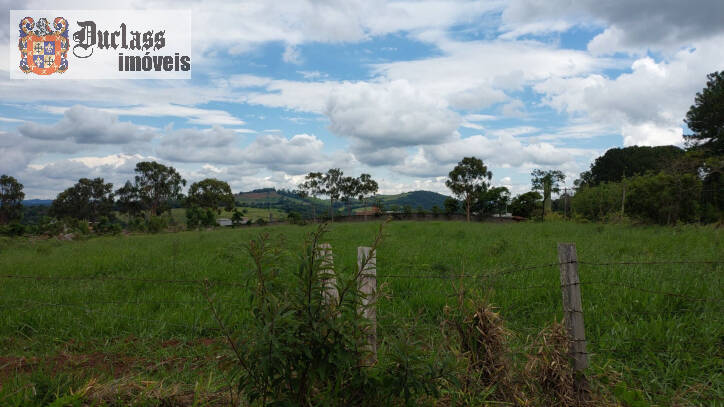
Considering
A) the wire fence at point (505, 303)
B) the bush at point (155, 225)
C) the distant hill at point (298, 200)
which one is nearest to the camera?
the wire fence at point (505, 303)

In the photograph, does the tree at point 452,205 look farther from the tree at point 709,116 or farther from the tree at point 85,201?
the tree at point 85,201

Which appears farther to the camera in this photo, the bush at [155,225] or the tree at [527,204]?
the tree at [527,204]

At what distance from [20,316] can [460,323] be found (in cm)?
587

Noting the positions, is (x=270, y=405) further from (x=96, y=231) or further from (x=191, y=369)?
(x=96, y=231)

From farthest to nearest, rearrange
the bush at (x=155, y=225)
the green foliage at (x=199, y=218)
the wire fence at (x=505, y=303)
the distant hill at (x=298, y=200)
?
the distant hill at (x=298, y=200), the green foliage at (x=199, y=218), the bush at (x=155, y=225), the wire fence at (x=505, y=303)

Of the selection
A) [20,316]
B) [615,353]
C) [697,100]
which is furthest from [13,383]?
[697,100]

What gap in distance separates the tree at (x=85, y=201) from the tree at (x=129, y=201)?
1.87 metres

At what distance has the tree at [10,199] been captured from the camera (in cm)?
4862

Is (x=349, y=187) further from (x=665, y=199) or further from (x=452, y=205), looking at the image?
(x=665, y=199)

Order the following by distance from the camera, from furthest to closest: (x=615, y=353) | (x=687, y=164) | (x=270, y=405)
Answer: (x=687, y=164), (x=615, y=353), (x=270, y=405)

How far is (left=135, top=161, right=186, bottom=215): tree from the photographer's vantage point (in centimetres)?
6116

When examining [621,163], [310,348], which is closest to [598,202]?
[310,348]

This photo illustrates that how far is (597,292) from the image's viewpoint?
5246 millimetres

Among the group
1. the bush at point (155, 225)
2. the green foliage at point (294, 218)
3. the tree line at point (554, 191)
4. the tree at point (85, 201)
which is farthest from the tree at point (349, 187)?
the tree at point (85, 201)
